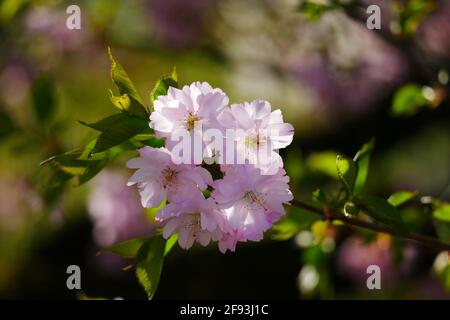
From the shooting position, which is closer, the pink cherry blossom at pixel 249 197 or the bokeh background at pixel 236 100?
the pink cherry blossom at pixel 249 197

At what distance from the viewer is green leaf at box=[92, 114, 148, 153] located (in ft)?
2.79

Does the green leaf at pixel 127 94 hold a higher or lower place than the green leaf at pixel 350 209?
higher

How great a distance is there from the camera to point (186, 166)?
85 centimetres

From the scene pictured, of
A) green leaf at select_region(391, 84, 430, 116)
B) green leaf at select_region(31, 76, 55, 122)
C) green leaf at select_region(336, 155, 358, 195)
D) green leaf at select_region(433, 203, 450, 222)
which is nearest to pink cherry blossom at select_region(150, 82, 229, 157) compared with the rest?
green leaf at select_region(336, 155, 358, 195)

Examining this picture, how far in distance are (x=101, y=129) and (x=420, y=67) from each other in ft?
3.52

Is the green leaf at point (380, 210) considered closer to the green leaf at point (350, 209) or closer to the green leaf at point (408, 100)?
the green leaf at point (350, 209)

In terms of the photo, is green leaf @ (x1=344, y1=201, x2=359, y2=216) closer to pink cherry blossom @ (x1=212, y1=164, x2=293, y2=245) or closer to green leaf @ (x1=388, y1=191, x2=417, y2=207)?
pink cherry blossom @ (x1=212, y1=164, x2=293, y2=245)

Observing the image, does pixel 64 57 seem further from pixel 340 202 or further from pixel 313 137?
pixel 340 202

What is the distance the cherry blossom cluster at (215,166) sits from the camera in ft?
2.81

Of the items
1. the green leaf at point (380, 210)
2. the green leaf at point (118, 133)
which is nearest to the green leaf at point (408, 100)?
the green leaf at point (380, 210)

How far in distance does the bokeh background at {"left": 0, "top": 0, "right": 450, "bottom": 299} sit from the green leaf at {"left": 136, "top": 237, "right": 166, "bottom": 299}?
77 centimetres

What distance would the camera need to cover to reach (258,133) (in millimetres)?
899

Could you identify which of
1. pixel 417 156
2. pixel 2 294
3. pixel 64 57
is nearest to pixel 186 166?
pixel 64 57

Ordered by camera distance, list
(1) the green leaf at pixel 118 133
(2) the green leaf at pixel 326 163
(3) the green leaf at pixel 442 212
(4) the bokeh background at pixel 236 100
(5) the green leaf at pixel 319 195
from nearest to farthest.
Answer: (1) the green leaf at pixel 118 133 → (5) the green leaf at pixel 319 195 → (3) the green leaf at pixel 442 212 → (2) the green leaf at pixel 326 163 → (4) the bokeh background at pixel 236 100
